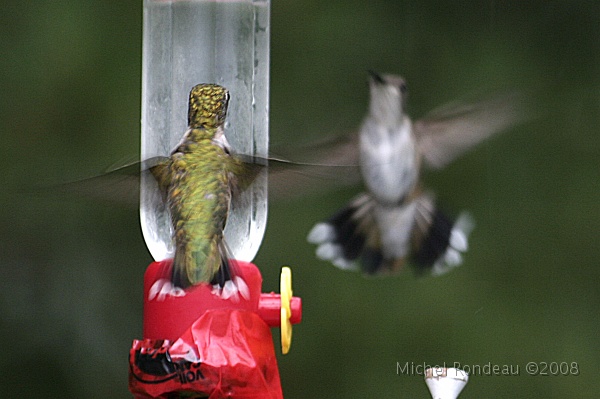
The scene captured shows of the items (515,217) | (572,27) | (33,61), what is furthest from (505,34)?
(33,61)

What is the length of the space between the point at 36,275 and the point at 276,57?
4.05 feet

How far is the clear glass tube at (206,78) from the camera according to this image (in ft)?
9.98

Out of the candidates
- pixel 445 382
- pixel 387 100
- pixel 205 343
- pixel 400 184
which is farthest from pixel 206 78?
pixel 445 382

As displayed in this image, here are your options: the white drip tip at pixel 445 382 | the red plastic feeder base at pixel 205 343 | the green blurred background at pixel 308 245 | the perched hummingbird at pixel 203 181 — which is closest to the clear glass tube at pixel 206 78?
the perched hummingbird at pixel 203 181

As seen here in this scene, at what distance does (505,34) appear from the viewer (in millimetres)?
4941

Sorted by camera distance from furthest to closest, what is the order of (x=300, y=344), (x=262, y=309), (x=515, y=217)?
1. (x=515, y=217)
2. (x=300, y=344)
3. (x=262, y=309)

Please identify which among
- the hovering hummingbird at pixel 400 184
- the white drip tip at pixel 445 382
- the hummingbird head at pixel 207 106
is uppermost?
the hummingbird head at pixel 207 106

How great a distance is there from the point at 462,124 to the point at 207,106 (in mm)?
639

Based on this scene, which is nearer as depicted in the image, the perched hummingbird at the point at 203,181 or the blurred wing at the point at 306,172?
the blurred wing at the point at 306,172

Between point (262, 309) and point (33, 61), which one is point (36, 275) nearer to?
point (33, 61)

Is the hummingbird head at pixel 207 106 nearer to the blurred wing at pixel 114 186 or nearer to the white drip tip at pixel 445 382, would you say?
the blurred wing at pixel 114 186

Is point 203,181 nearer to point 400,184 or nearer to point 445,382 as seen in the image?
point 400,184

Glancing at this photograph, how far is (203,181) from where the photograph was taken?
282cm

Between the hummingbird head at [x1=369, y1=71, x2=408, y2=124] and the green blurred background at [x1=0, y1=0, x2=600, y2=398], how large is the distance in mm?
1098
